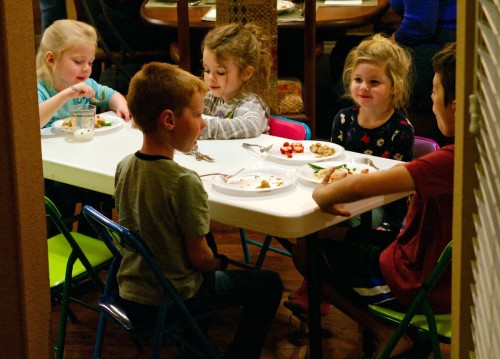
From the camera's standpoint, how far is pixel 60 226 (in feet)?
8.25

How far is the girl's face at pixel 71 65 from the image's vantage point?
3.44m

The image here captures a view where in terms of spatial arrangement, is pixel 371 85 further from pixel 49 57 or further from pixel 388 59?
pixel 49 57

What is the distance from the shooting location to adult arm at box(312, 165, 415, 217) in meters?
2.09

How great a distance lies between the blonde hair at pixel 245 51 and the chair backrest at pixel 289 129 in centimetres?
13

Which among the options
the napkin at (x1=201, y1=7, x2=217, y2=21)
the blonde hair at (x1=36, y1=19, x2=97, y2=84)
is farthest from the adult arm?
the napkin at (x1=201, y1=7, x2=217, y2=21)

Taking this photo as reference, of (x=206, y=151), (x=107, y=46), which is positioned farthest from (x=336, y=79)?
(x=206, y=151)

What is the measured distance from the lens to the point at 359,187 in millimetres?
2154

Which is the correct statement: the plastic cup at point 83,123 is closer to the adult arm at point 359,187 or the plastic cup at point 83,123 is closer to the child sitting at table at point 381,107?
the child sitting at table at point 381,107

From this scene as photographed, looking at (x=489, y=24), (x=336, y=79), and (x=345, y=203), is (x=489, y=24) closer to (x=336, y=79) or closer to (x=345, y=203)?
(x=345, y=203)

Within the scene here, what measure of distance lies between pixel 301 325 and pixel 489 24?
2.00m

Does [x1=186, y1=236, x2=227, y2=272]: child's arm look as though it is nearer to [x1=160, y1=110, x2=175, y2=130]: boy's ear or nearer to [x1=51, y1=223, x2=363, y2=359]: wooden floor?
[x1=160, y1=110, x2=175, y2=130]: boy's ear

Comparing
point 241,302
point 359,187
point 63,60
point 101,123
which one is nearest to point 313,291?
point 241,302

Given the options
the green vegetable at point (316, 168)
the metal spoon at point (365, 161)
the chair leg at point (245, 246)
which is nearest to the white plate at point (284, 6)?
the chair leg at point (245, 246)

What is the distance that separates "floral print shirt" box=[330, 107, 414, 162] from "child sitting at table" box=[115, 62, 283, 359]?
988 millimetres
